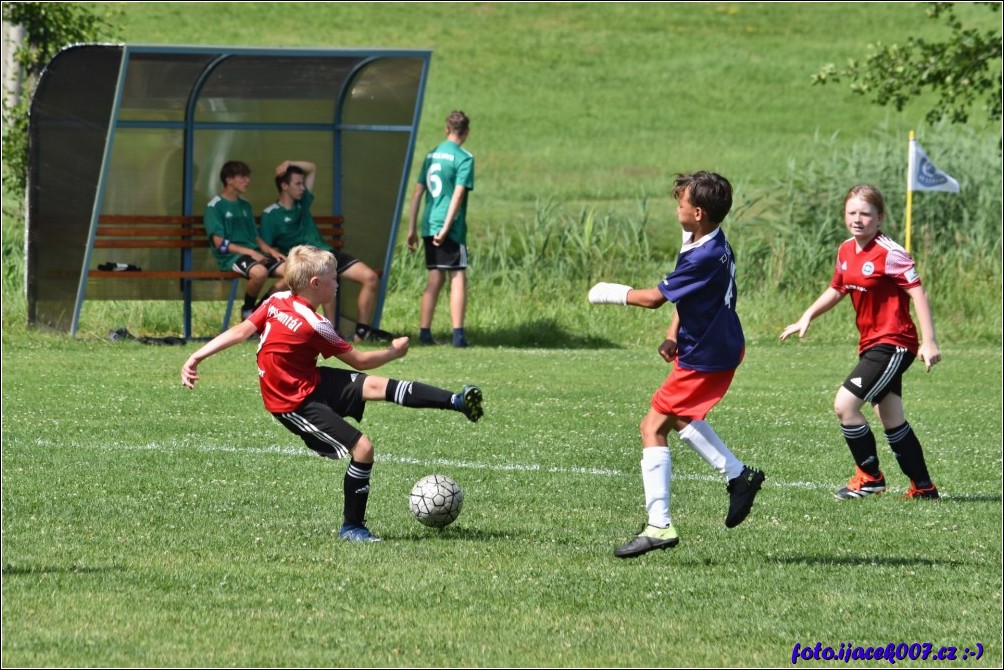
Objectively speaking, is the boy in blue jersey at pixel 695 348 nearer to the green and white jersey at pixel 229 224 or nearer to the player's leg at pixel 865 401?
the player's leg at pixel 865 401

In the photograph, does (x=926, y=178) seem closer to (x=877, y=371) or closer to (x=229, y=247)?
(x=229, y=247)

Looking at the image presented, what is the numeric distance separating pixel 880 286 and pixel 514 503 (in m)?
2.41

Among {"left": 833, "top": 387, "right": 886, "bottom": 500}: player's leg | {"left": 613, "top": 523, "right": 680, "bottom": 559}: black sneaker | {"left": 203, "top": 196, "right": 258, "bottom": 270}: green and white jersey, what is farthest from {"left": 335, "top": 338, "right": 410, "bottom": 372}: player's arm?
{"left": 203, "top": 196, "right": 258, "bottom": 270}: green and white jersey

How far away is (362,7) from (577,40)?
767 cm

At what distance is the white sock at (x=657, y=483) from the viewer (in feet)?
24.0

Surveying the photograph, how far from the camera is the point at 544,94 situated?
47562mm

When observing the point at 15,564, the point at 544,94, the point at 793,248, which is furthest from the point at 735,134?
the point at 15,564

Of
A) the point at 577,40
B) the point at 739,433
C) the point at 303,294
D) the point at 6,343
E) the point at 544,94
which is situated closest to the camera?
the point at 303,294

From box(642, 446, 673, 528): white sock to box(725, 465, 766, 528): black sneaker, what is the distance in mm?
288

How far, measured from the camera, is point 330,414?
300 inches

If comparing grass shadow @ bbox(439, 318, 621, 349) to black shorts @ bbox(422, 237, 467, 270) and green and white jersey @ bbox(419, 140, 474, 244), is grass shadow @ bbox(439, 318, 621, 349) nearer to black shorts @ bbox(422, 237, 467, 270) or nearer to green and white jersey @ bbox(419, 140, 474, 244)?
black shorts @ bbox(422, 237, 467, 270)

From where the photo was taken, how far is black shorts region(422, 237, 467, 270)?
1556 cm

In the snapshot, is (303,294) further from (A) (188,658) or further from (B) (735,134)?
(B) (735,134)

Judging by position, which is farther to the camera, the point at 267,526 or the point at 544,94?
the point at 544,94
